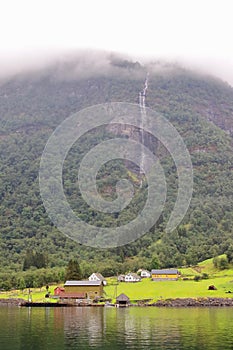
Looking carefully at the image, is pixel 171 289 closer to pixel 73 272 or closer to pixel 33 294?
pixel 73 272

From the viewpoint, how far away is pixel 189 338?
171 feet

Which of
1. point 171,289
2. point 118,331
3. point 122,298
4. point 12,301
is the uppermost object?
point 171,289

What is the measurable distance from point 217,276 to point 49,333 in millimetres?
76384

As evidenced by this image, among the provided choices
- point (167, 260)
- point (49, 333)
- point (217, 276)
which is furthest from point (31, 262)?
point (49, 333)

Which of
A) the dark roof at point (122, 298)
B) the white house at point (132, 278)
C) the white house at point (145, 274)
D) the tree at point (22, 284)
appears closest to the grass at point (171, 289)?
the white house at point (132, 278)

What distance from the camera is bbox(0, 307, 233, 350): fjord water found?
161ft

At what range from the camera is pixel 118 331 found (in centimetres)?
5894

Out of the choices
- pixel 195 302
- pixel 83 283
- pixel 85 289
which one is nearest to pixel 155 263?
pixel 83 283

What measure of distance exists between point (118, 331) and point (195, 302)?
4393 cm

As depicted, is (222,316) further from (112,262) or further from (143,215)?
(143,215)

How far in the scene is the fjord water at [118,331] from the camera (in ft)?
161

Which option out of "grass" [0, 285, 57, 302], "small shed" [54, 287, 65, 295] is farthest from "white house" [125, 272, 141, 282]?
"small shed" [54, 287, 65, 295]

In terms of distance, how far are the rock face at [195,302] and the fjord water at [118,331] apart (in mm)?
21046

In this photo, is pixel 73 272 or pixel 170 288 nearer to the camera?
pixel 170 288
